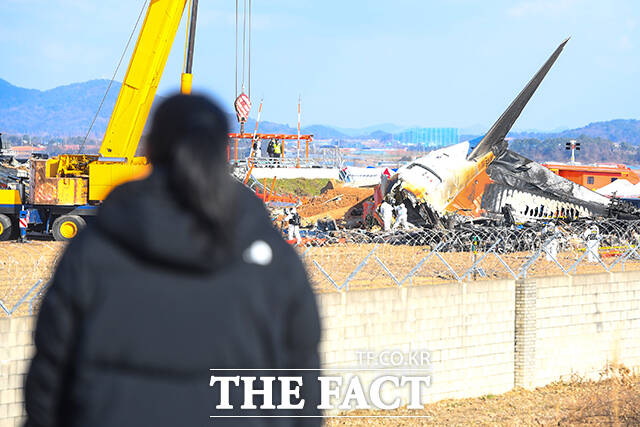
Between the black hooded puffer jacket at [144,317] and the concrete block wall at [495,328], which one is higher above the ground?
the black hooded puffer jacket at [144,317]

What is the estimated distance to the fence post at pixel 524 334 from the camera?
43.8ft

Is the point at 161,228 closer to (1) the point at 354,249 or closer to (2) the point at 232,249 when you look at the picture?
(2) the point at 232,249

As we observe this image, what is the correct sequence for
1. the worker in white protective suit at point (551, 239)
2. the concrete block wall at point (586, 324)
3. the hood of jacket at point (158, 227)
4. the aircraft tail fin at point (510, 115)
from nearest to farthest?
the hood of jacket at point (158, 227) < the concrete block wall at point (586, 324) < the worker in white protective suit at point (551, 239) < the aircraft tail fin at point (510, 115)

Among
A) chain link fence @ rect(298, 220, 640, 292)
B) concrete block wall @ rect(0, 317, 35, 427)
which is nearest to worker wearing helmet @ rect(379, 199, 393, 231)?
chain link fence @ rect(298, 220, 640, 292)

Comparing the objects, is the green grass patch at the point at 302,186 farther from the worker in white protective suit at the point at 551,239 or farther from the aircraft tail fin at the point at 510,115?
the worker in white protective suit at the point at 551,239

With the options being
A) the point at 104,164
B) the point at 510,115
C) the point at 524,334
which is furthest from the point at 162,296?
the point at 510,115

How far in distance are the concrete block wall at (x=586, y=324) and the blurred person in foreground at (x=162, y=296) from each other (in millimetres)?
12214

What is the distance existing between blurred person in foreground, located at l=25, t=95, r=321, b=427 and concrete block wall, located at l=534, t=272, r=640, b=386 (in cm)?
1221

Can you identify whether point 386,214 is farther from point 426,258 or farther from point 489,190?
point 426,258

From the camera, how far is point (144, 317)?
2025 millimetres

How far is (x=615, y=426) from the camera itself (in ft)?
39.7

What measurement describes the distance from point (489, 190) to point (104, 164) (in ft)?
44.9

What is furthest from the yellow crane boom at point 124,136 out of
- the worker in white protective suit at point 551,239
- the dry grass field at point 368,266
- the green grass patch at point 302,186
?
the green grass patch at point 302,186

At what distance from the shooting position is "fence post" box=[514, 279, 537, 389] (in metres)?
13.3
